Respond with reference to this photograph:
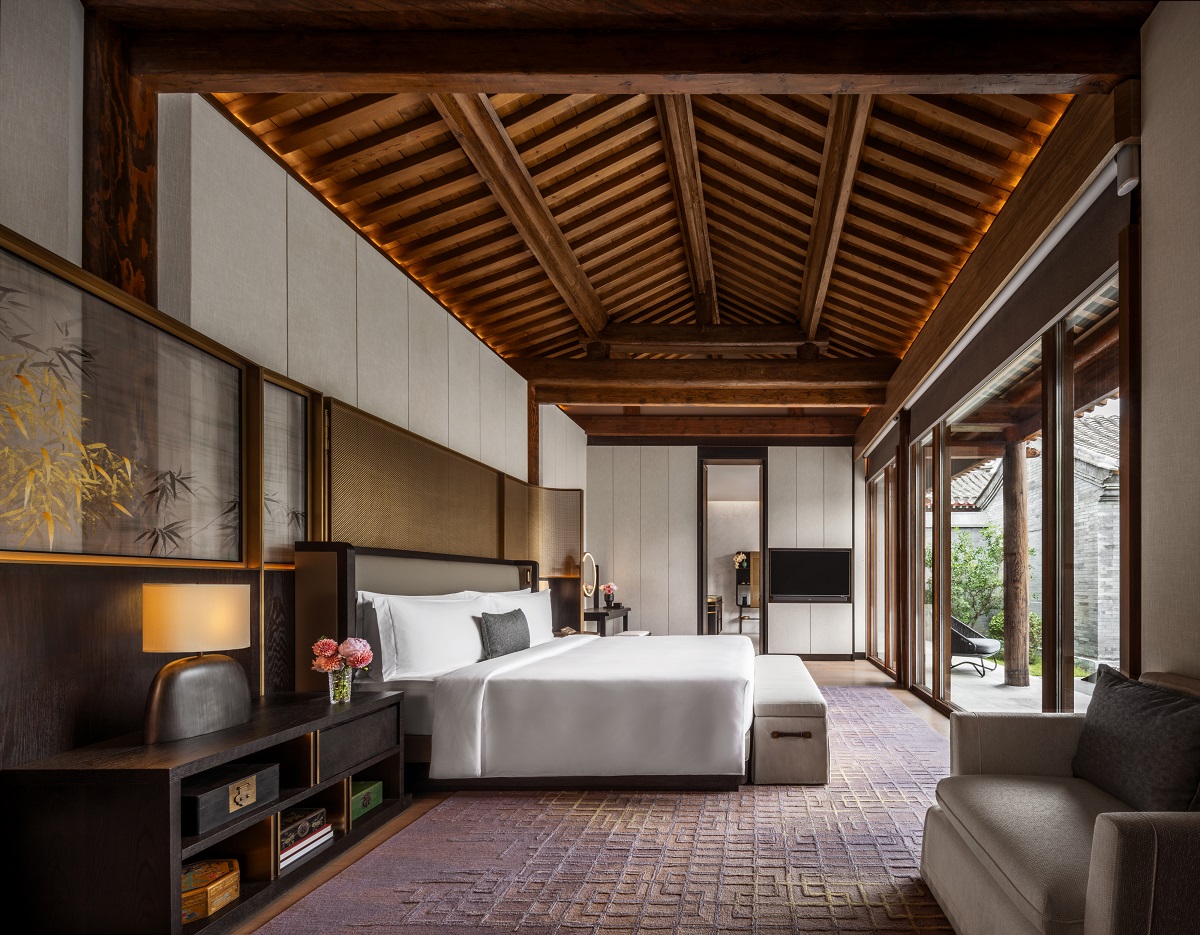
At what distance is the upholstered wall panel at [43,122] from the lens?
2.56 metres

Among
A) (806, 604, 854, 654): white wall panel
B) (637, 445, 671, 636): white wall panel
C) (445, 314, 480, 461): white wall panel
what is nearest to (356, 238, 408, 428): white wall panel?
(445, 314, 480, 461): white wall panel

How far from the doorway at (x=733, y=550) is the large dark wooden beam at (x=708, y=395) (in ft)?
8.09

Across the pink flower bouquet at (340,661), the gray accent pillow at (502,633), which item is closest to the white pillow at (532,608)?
the gray accent pillow at (502,633)

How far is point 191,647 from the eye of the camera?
8.77 ft

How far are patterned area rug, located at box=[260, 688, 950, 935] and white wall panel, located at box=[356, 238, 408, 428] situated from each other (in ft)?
6.85

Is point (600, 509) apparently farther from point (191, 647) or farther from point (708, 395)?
point (191, 647)

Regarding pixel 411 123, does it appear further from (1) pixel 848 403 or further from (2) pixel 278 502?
(1) pixel 848 403

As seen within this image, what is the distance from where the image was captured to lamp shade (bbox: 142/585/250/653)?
104 inches

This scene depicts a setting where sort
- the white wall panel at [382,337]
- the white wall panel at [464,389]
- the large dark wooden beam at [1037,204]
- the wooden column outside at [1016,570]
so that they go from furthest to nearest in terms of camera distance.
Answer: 1. the white wall panel at [464,389]
2. the white wall panel at [382,337]
3. the wooden column outside at [1016,570]
4. the large dark wooden beam at [1037,204]

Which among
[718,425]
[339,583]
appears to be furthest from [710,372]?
[339,583]

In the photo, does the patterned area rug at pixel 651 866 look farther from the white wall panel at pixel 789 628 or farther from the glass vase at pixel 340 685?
the white wall panel at pixel 789 628

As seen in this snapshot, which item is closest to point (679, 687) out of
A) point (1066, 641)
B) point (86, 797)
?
point (1066, 641)

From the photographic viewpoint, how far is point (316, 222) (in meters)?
4.29

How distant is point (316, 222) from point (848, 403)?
596 centimetres
